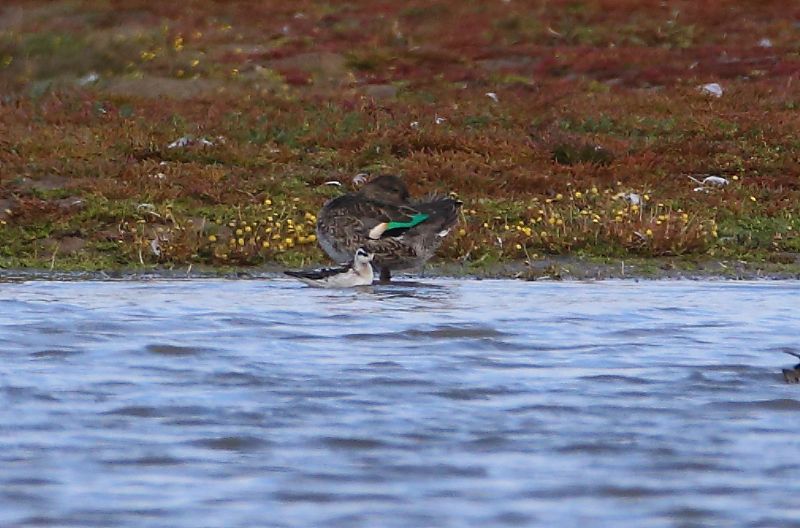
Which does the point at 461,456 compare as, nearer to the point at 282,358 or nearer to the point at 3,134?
the point at 282,358

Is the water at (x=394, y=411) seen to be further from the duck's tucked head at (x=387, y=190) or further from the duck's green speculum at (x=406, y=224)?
the duck's tucked head at (x=387, y=190)

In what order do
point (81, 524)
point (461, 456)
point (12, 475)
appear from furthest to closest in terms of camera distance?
point (461, 456), point (12, 475), point (81, 524)

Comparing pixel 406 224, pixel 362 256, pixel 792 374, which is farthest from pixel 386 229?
pixel 792 374

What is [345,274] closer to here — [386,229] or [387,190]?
[386,229]

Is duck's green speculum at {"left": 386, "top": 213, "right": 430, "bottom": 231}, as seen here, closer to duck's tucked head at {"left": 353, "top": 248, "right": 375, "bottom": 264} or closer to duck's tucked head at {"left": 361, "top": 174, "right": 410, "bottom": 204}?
duck's tucked head at {"left": 353, "top": 248, "right": 375, "bottom": 264}

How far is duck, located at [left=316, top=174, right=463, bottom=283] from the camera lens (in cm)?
1349

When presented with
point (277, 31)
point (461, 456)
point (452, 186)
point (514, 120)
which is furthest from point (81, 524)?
point (277, 31)

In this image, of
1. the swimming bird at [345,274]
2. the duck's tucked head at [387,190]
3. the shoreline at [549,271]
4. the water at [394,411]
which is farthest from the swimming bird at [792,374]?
the duck's tucked head at [387,190]

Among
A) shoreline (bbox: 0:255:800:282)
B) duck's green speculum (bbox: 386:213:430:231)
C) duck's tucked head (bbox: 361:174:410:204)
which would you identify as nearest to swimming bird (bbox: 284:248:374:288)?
duck's green speculum (bbox: 386:213:430:231)

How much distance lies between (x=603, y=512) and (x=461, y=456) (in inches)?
39.9

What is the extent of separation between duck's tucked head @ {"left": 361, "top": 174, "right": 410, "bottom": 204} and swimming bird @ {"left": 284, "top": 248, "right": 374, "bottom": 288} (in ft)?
3.68

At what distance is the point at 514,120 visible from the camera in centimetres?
2273

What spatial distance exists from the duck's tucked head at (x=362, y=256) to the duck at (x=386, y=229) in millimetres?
76

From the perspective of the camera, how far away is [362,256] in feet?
43.5
